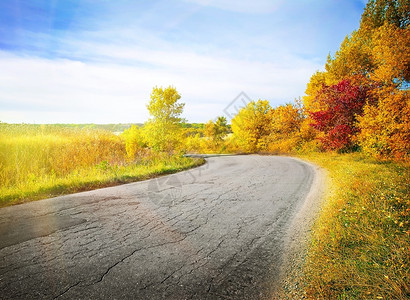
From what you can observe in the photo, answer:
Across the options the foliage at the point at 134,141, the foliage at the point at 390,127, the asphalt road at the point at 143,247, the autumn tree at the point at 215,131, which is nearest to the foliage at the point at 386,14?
Result: the foliage at the point at 390,127

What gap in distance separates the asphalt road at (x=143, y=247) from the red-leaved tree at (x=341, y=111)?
12.0m

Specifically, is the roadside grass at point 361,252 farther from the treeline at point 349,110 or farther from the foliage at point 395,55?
the foliage at point 395,55

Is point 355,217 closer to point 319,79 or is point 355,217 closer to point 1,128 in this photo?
point 1,128

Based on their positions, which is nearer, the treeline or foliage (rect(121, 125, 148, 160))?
the treeline

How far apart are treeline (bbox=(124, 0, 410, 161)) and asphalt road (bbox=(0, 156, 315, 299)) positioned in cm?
791

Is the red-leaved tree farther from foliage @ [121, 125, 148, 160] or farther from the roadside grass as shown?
foliage @ [121, 125, 148, 160]

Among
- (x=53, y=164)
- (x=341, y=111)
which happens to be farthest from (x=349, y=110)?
(x=53, y=164)

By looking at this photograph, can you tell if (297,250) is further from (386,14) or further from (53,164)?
(386,14)

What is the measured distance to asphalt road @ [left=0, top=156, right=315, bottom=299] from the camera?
2.35 m

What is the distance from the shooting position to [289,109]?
2502cm

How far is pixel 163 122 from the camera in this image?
1538 centimetres

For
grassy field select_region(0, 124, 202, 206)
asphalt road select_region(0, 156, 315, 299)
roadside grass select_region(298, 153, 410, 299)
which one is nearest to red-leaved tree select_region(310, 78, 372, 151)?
grassy field select_region(0, 124, 202, 206)

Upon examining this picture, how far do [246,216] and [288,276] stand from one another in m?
1.93

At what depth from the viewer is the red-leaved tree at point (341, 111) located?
1433 centimetres
